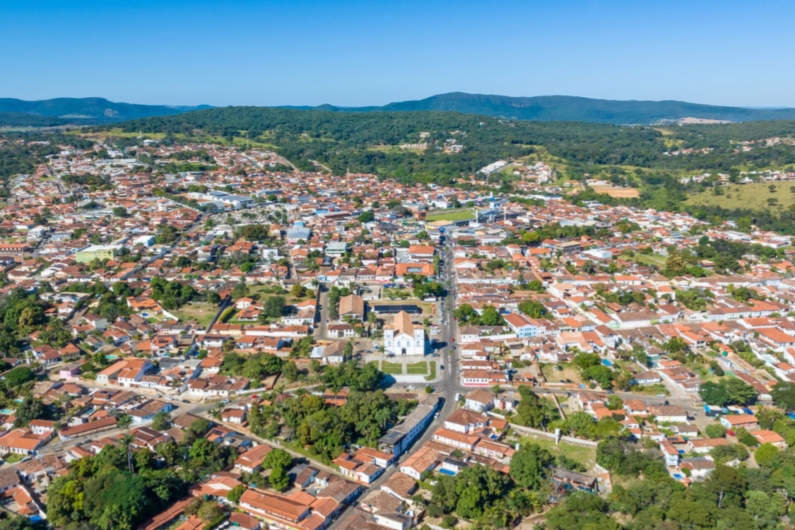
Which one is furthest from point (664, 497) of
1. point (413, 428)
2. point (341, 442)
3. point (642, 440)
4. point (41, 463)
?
point (41, 463)

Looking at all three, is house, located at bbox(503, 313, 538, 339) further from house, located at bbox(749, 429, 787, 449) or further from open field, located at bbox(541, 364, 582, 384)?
house, located at bbox(749, 429, 787, 449)

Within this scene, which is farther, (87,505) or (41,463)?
(41,463)

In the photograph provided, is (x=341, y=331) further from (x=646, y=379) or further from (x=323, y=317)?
(x=646, y=379)

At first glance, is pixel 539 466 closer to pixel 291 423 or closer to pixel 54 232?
pixel 291 423

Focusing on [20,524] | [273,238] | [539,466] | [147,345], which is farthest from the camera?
[273,238]

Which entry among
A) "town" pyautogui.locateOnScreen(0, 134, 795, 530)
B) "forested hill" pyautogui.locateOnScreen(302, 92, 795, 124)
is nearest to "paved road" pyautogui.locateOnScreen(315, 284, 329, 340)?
"town" pyautogui.locateOnScreen(0, 134, 795, 530)

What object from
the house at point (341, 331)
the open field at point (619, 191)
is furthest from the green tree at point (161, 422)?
the open field at point (619, 191)
